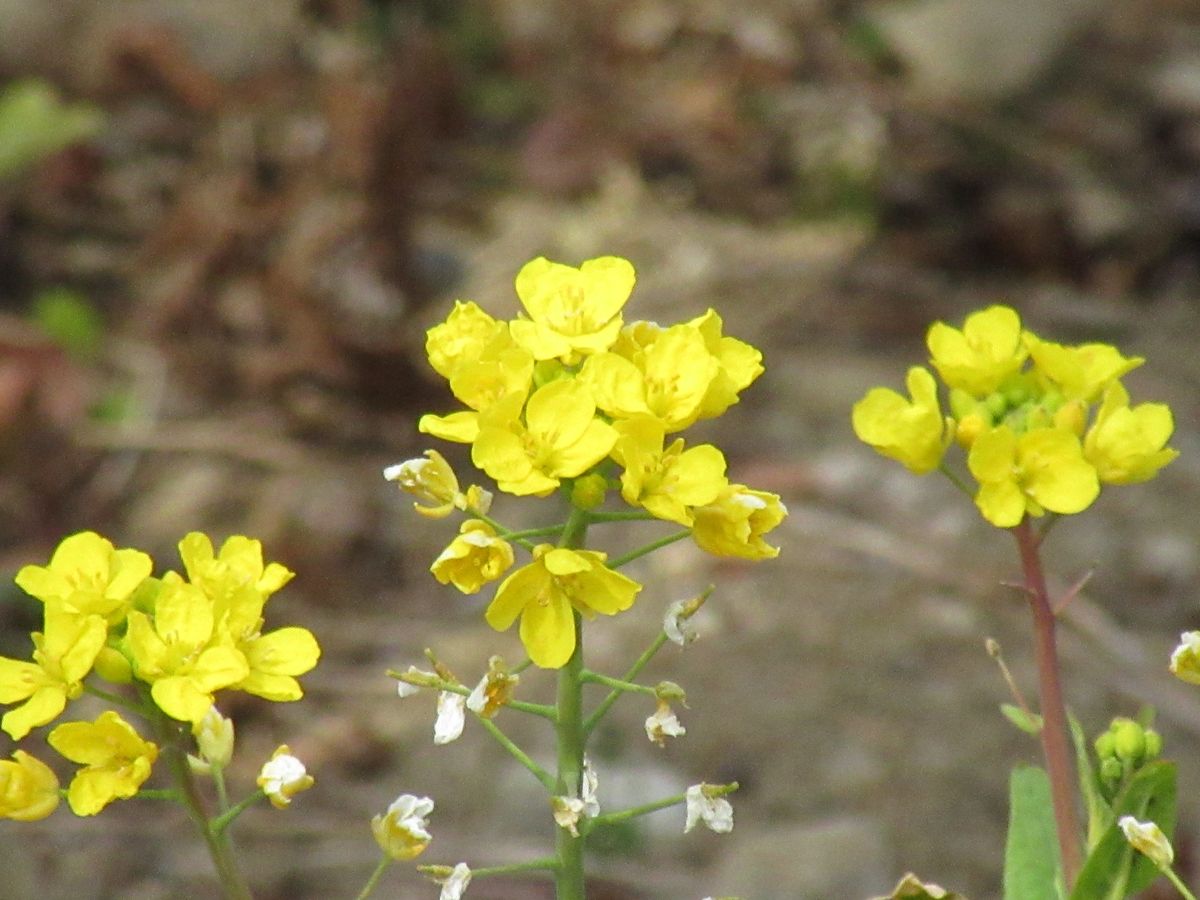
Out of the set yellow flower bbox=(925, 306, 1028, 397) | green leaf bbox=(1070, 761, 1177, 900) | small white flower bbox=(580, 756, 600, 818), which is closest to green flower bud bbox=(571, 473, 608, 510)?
small white flower bbox=(580, 756, 600, 818)

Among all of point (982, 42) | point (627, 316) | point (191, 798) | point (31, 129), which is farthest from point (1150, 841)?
point (982, 42)

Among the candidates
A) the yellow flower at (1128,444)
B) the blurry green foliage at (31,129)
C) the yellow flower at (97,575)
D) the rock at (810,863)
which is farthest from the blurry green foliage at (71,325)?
the yellow flower at (1128,444)

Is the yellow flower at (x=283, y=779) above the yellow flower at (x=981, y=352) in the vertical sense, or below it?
below

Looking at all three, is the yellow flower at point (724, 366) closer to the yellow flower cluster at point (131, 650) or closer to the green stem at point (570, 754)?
the green stem at point (570, 754)

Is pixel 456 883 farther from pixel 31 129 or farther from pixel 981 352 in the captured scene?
pixel 31 129

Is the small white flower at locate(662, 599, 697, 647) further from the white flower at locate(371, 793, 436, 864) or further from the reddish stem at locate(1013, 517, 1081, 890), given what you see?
the reddish stem at locate(1013, 517, 1081, 890)

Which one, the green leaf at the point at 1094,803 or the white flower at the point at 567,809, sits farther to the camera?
the green leaf at the point at 1094,803

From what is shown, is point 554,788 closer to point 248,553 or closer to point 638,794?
point 248,553
